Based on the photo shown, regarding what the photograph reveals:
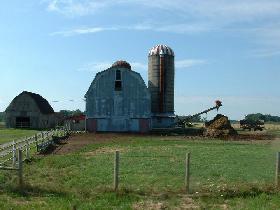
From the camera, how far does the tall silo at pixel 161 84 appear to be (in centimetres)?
7388

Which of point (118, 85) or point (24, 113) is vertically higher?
point (118, 85)

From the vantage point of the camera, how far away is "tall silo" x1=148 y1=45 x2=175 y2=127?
73.9 m

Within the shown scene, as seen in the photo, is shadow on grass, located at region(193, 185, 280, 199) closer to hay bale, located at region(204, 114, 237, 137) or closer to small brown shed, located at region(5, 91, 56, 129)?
hay bale, located at region(204, 114, 237, 137)

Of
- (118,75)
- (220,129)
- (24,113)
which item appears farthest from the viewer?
(24,113)

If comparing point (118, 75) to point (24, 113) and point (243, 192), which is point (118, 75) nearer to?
point (24, 113)

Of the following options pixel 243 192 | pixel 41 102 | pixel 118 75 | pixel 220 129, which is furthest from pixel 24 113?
pixel 243 192

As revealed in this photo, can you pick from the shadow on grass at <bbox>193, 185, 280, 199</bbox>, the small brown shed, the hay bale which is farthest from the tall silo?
the shadow on grass at <bbox>193, 185, 280, 199</bbox>

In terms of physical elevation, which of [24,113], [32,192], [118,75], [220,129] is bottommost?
[32,192]

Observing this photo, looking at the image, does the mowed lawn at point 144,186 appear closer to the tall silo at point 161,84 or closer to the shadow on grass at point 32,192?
the shadow on grass at point 32,192

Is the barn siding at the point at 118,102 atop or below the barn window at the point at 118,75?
below

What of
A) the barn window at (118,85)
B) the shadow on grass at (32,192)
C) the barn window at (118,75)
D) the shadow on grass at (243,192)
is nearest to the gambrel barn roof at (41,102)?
the barn window at (118,85)

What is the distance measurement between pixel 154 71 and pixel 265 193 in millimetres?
58469

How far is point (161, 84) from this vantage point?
7406cm

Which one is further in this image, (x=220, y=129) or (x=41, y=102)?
(x=41, y=102)
